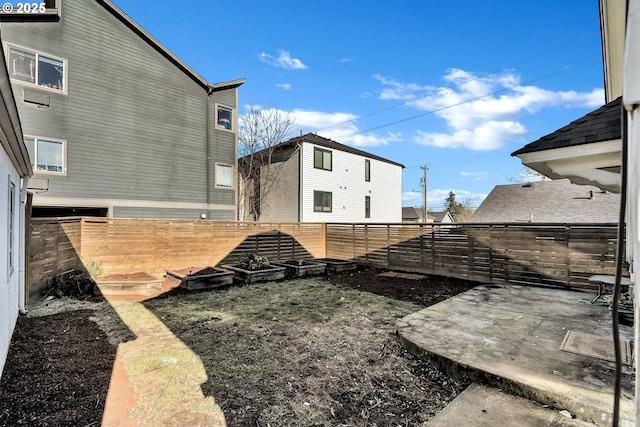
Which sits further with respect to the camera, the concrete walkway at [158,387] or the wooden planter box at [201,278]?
the wooden planter box at [201,278]

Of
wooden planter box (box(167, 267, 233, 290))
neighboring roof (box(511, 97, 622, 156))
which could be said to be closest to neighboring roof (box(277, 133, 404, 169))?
wooden planter box (box(167, 267, 233, 290))

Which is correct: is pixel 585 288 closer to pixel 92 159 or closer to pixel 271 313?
pixel 271 313

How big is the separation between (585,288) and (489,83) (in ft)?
42.7

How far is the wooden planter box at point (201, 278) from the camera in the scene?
23.5 feet

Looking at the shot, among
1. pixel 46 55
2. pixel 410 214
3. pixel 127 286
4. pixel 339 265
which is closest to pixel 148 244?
pixel 127 286

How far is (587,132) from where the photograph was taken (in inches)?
83.2

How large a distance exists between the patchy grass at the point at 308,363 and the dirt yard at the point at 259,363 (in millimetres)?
12

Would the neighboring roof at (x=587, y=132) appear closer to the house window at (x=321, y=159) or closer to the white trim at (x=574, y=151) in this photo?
the white trim at (x=574, y=151)

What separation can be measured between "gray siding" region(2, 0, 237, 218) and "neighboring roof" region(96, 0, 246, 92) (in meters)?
0.14

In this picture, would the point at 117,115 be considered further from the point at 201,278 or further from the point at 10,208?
the point at 10,208

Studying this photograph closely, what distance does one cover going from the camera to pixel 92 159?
9.85 m

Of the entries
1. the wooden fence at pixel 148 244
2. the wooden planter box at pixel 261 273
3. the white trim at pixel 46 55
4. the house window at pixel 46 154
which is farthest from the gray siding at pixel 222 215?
the white trim at pixel 46 55

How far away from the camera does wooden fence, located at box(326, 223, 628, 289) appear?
6.44m

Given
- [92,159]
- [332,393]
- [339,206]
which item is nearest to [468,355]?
[332,393]
